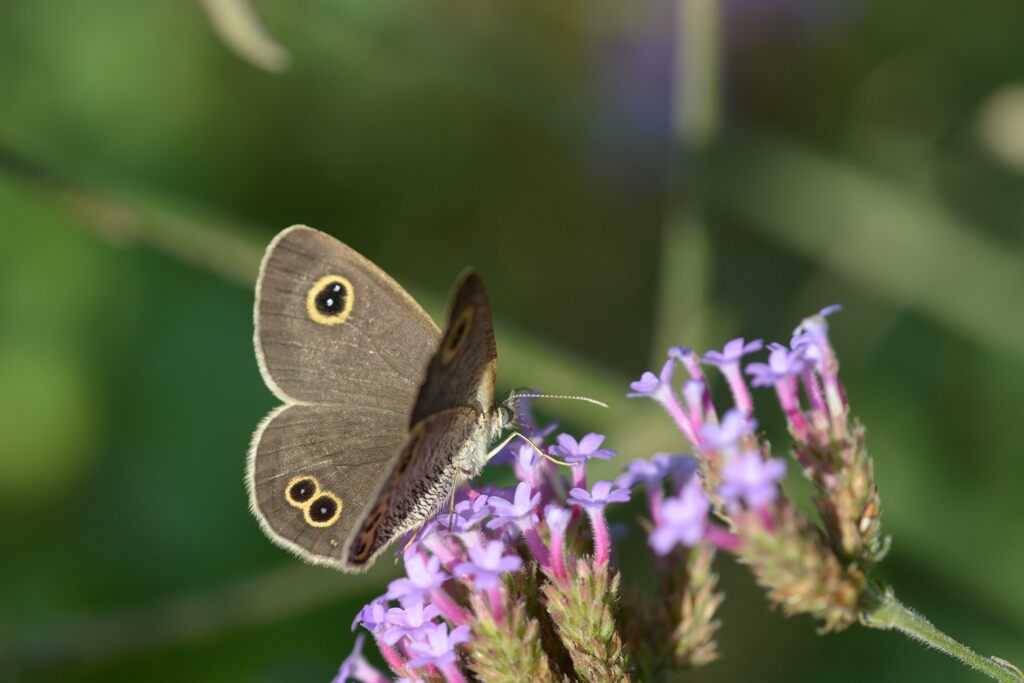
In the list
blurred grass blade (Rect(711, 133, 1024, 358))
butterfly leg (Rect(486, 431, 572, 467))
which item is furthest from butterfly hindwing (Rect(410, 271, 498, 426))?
blurred grass blade (Rect(711, 133, 1024, 358))

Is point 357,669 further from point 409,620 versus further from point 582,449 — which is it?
point 582,449

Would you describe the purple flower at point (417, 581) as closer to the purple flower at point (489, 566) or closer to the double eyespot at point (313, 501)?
the purple flower at point (489, 566)

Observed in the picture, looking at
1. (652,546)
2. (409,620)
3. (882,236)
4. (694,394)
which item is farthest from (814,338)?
(882,236)

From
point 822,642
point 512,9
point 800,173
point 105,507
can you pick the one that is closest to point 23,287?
point 105,507

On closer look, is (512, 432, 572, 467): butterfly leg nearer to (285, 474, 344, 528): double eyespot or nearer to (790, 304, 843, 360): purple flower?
(285, 474, 344, 528): double eyespot

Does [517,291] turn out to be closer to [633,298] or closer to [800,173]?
[633,298]

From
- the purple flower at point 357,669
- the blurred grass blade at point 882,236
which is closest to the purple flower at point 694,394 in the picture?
the purple flower at point 357,669
